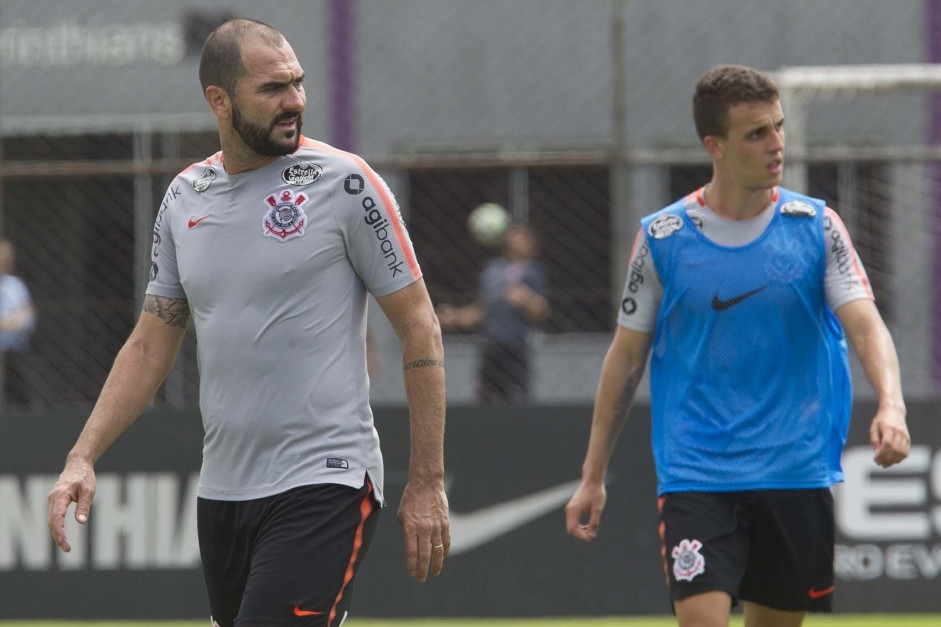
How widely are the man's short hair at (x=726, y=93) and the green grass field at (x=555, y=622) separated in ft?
13.3

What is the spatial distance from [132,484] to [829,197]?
169 inches

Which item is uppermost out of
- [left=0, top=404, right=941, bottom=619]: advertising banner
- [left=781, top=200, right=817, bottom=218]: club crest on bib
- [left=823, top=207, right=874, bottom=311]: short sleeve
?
[left=781, top=200, right=817, bottom=218]: club crest on bib

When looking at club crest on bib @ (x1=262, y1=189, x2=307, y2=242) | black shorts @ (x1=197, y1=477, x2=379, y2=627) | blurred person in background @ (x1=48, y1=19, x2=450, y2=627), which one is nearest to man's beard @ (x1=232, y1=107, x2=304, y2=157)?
blurred person in background @ (x1=48, y1=19, x2=450, y2=627)

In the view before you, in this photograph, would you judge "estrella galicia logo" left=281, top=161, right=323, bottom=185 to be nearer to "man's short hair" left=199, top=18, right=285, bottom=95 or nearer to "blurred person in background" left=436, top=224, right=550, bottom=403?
"man's short hair" left=199, top=18, right=285, bottom=95

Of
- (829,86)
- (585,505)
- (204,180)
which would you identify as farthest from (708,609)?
(829,86)

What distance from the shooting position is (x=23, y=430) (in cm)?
847

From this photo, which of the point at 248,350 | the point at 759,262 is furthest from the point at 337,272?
the point at 759,262

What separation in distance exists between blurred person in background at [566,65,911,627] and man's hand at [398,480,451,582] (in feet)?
3.40

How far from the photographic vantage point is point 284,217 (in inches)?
156

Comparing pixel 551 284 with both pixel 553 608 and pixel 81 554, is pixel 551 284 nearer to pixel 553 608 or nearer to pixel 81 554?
pixel 553 608

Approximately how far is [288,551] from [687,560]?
4.32 ft

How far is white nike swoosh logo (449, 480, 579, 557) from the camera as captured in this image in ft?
27.6

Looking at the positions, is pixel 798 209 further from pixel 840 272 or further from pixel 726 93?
pixel 726 93

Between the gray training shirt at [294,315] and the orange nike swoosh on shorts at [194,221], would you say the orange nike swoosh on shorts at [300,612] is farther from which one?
the orange nike swoosh on shorts at [194,221]
